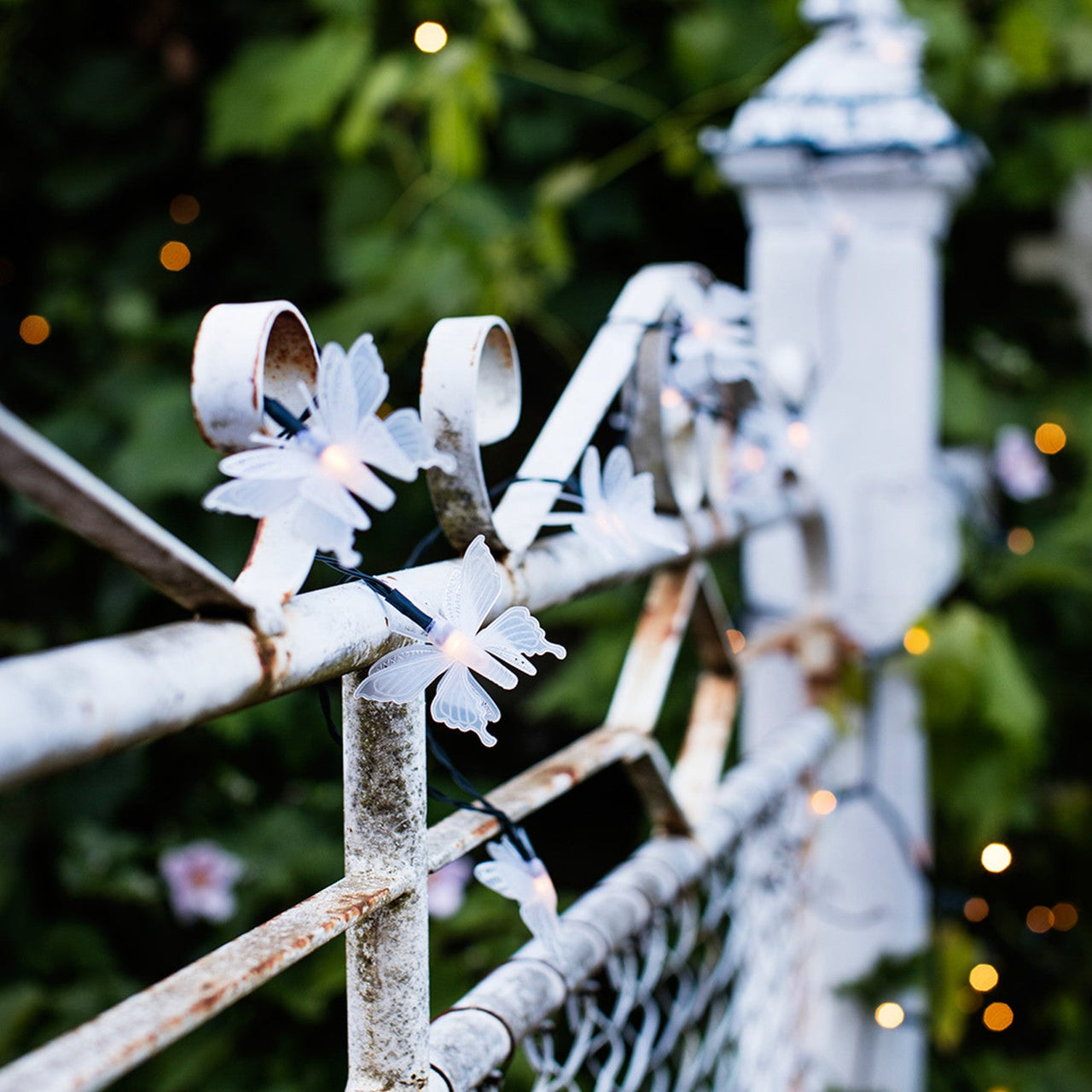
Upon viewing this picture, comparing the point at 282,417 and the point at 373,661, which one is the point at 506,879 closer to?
the point at 373,661

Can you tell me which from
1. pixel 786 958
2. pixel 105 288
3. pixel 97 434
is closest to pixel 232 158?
pixel 105 288

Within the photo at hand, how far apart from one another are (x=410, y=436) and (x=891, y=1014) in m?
1.20

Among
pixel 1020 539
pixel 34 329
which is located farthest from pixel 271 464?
pixel 34 329

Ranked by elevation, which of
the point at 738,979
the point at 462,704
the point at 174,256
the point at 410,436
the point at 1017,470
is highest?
the point at 174,256

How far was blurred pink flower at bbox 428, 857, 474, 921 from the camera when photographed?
6.28 ft

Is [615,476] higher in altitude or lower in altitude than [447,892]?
higher

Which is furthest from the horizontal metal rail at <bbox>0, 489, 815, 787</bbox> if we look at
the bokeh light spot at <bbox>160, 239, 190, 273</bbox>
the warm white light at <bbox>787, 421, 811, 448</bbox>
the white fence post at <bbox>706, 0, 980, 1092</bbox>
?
the bokeh light spot at <bbox>160, 239, 190, 273</bbox>

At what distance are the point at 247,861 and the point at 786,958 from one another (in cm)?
116

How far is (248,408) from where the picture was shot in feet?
1.28

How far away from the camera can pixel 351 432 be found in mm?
404

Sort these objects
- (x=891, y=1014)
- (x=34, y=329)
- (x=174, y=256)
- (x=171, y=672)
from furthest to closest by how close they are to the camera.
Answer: (x=34, y=329) < (x=174, y=256) < (x=891, y=1014) < (x=171, y=672)

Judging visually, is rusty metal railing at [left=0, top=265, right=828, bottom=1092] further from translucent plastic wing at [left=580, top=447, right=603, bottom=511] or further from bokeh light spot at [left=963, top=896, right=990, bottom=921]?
bokeh light spot at [left=963, top=896, right=990, bottom=921]

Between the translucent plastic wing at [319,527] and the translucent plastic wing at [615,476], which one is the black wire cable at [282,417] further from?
the translucent plastic wing at [615,476]

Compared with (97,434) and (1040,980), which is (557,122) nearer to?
(97,434)
